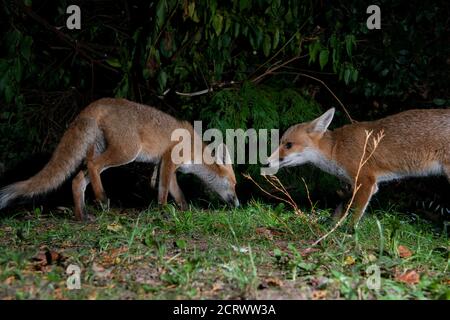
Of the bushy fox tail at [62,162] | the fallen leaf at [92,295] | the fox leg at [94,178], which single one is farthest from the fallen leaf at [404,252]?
the bushy fox tail at [62,162]

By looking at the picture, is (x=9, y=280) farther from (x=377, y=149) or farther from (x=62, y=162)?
(x=377, y=149)

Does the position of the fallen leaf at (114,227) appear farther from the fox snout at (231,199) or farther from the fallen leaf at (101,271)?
the fox snout at (231,199)

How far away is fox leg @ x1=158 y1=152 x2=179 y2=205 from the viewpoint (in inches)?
291

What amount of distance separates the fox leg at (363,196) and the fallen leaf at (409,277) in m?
1.96

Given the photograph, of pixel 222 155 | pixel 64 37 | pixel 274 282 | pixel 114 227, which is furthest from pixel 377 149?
pixel 64 37

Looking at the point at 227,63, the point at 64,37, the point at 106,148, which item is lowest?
the point at 106,148

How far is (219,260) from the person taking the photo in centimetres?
438

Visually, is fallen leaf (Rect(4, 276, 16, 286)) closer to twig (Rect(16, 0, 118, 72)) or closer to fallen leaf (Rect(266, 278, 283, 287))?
fallen leaf (Rect(266, 278, 283, 287))

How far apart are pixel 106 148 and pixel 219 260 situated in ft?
10.8

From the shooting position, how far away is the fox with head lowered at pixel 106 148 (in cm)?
667

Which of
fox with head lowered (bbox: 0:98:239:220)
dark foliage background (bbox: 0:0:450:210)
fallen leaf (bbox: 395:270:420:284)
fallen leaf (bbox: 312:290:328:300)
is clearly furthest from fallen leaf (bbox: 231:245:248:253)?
dark foliage background (bbox: 0:0:450:210)

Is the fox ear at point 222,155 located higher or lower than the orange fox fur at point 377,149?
lower

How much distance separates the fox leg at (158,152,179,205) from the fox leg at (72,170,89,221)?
3.06 feet
